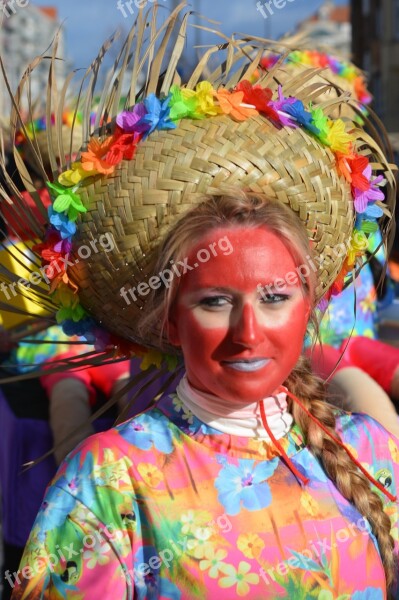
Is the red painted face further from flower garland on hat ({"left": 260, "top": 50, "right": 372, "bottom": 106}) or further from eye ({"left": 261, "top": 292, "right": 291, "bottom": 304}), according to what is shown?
flower garland on hat ({"left": 260, "top": 50, "right": 372, "bottom": 106})

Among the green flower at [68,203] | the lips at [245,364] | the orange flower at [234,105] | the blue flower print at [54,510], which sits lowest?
the blue flower print at [54,510]

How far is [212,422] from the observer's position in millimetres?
1434

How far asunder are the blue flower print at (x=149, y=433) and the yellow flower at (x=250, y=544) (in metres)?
0.19

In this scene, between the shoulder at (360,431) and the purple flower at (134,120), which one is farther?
the shoulder at (360,431)

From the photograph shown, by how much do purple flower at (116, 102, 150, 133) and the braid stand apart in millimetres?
562

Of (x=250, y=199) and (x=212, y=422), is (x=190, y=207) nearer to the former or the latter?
(x=250, y=199)

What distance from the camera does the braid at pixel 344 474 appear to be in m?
1.42

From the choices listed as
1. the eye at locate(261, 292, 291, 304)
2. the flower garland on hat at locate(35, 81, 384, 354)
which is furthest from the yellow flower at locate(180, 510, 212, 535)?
the flower garland on hat at locate(35, 81, 384, 354)

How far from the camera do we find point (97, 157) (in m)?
1.44

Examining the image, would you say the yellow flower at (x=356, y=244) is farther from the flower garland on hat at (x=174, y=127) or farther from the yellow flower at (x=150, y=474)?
the yellow flower at (x=150, y=474)

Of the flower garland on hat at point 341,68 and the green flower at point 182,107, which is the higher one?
the green flower at point 182,107

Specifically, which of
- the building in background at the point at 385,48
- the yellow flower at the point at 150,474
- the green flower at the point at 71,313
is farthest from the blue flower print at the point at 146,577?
the building in background at the point at 385,48

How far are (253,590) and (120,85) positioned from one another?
3.17ft

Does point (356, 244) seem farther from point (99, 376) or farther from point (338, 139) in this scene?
point (99, 376)
